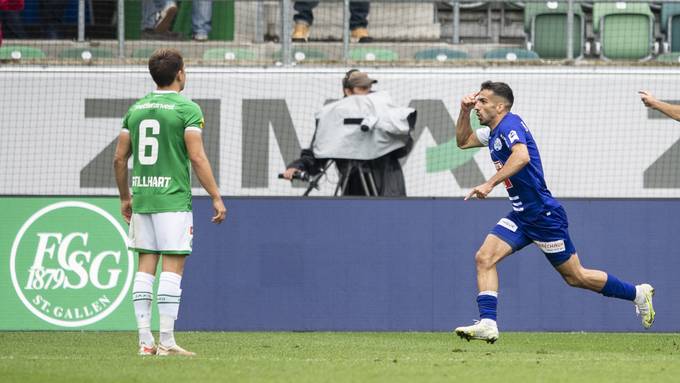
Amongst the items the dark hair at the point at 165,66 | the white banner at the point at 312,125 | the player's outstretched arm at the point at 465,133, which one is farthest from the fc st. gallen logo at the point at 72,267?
the dark hair at the point at 165,66

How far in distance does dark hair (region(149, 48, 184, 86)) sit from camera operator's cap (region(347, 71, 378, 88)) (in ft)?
15.6

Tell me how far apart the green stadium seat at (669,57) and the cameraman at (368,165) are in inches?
186

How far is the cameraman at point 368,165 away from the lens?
42.3 ft

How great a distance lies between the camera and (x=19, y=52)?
16.2 m

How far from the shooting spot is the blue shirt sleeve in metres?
9.39

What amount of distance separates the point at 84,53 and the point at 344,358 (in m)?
8.92

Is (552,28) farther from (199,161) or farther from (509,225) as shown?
(199,161)

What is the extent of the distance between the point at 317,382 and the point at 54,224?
19.6 ft

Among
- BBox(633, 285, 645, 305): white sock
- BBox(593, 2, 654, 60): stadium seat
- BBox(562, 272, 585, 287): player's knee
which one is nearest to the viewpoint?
BBox(562, 272, 585, 287): player's knee

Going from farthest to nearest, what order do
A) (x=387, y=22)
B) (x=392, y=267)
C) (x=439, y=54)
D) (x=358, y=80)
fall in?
1. (x=387, y=22)
2. (x=439, y=54)
3. (x=358, y=80)
4. (x=392, y=267)


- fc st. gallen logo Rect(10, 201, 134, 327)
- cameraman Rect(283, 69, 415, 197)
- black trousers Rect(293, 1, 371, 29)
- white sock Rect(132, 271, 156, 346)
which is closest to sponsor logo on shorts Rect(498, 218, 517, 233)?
white sock Rect(132, 271, 156, 346)

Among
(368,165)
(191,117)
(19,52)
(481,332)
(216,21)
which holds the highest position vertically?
(216,21)

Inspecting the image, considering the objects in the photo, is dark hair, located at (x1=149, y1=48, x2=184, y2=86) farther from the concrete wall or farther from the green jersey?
the concrete wall

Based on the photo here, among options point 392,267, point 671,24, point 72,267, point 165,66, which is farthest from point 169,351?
point 671,24
